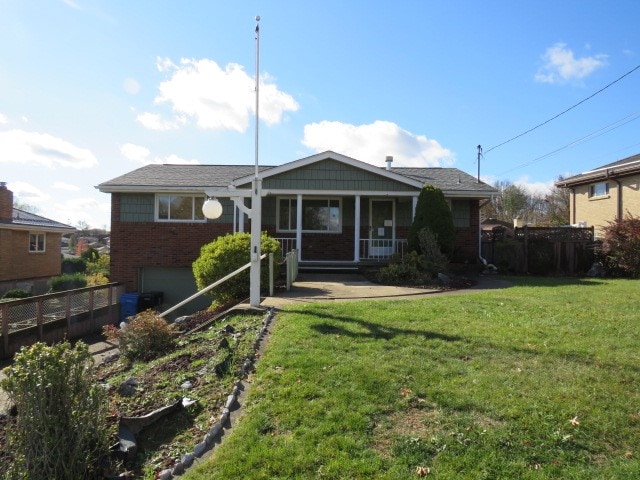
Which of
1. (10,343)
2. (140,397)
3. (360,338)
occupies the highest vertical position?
(360,338)

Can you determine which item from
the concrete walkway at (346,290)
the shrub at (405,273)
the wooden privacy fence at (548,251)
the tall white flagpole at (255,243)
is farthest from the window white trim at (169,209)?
the wooden privacy fence at (548,251)

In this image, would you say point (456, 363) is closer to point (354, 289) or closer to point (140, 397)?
point (140, 397)

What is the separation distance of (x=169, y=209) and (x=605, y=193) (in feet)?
59.2

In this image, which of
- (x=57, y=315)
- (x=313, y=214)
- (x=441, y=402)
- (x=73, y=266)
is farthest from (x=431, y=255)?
(x=73, y=266)

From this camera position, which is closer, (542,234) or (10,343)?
(10,343)

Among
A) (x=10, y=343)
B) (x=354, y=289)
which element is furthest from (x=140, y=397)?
(x=10, y=343)

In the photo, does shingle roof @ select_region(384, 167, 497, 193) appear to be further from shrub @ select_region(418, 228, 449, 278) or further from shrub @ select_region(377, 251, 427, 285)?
shrub @ select_region(377, 251, 427, 285)

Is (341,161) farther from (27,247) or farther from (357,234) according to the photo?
(27,247)

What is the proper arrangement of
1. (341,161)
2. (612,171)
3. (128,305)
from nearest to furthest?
(128,305) → (341,161) → (612,171)

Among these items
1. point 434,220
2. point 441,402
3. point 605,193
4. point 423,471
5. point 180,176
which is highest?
point 180,176

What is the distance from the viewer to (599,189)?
72.7ft

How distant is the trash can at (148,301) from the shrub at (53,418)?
497 inches

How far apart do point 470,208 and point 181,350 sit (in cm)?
1325

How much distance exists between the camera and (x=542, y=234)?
16938mm
